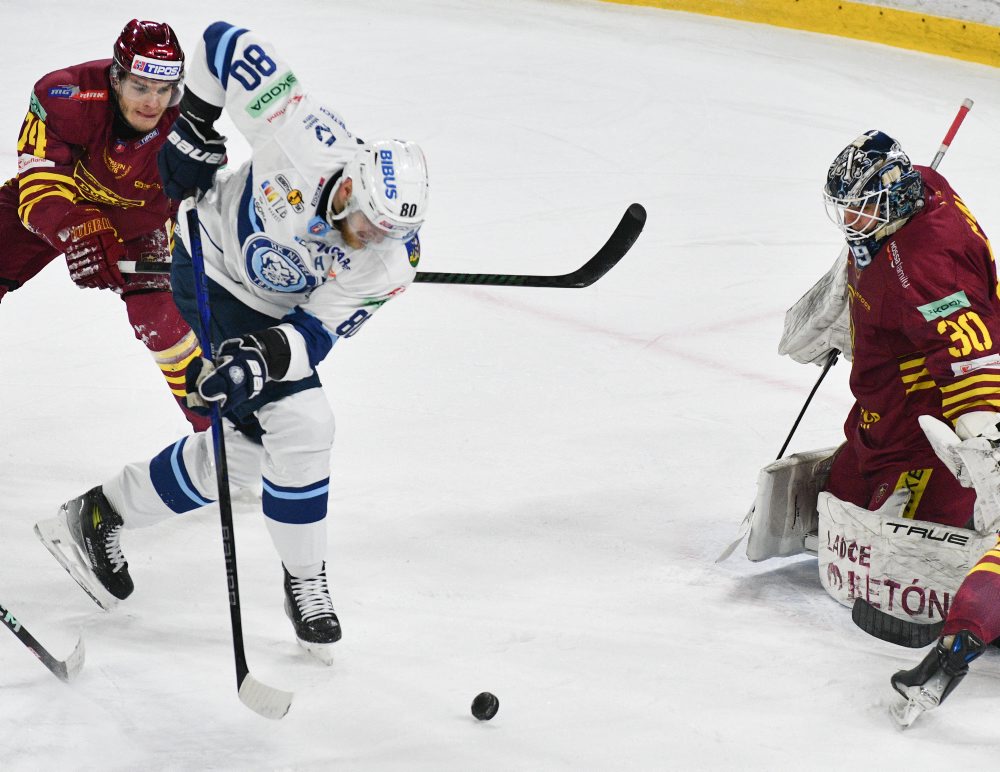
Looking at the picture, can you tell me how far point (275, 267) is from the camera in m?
2.44

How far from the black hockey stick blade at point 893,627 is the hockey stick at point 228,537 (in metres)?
1.23

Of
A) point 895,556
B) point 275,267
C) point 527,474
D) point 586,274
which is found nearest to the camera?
point 275,267

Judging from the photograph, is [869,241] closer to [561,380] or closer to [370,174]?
[370,174]

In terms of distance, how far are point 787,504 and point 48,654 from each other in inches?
63.0

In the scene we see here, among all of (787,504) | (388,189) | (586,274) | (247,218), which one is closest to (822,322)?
(787,504)

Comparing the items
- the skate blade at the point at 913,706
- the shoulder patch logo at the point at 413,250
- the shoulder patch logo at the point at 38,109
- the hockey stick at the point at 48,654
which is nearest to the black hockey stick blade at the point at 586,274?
the shoulder patch logo at the point at 413,250

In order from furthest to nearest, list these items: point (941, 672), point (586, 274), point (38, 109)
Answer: point (586, 274), point (38, 109), point (941, 672)

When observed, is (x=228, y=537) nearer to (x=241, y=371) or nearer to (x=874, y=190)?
(x=241, y=371)

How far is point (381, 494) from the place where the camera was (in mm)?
3209

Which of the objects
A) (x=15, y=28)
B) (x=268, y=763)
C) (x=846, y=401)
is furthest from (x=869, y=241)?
(x=15, y=28)

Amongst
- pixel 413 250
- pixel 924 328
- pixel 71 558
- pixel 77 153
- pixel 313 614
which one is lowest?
pixel 71 558

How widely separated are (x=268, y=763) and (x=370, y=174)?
40.0 inches

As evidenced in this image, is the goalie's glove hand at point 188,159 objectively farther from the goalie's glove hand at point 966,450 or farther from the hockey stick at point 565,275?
the goalie's glove hand at point 966,450

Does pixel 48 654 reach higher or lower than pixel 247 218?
lower
